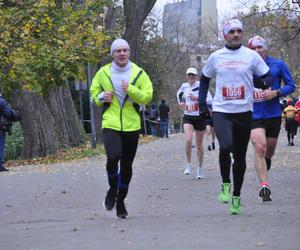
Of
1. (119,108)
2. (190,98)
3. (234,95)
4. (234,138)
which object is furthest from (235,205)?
(190,98)

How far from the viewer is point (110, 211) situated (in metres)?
9.82

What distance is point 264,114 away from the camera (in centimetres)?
1028

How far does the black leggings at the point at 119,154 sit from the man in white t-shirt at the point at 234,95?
0.97 meters

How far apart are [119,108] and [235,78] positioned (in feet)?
4.27

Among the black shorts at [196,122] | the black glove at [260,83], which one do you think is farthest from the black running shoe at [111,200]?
the black shorts at [196,122]

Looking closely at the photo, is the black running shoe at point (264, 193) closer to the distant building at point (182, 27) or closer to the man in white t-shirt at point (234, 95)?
the man in white t-shirt at point (234, 95)

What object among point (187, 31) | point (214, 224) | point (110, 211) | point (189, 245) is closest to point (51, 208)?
point (110, 211)

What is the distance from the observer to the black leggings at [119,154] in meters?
8.72

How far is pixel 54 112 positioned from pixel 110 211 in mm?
21019

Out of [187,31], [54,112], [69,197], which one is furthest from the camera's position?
[187,31]

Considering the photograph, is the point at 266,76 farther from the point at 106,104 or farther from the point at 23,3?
the point at 23,3

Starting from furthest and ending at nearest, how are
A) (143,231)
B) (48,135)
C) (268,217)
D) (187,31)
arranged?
(187,31) < (48,135) < (268,217) < (143,231)

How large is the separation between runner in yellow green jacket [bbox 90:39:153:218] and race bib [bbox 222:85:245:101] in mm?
809

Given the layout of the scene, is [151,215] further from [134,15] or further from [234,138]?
[134,15]
